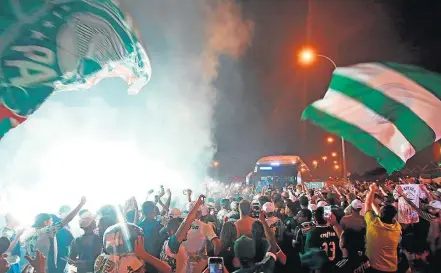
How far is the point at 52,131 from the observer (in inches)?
614

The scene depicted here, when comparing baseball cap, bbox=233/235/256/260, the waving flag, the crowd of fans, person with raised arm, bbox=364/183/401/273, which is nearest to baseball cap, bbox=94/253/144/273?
the crowd of fans

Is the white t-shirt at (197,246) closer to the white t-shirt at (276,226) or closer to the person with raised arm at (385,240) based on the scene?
the white t-shirt at (276,226)

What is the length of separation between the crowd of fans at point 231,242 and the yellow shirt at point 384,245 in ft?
0.05

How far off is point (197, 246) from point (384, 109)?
16.1ft

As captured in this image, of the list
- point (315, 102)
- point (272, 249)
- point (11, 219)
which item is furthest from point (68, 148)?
point (272, 249)

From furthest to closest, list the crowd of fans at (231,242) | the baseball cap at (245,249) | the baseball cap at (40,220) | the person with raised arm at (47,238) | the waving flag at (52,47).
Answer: the baseball cap at (40,220) → the person with raised arm at (47,238) → the waving flag at (52,47) → the baseball cap at (245,249) → the crowd of fans at (231,242)

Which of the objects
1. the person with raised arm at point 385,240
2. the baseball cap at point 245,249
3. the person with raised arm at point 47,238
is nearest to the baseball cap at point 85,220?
the person with raised arm at point 47,238

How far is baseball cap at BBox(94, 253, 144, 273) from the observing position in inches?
143

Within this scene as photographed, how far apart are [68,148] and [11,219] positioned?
9080 mm

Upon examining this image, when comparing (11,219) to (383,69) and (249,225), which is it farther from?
(383,69)

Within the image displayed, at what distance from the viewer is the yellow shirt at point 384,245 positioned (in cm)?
611

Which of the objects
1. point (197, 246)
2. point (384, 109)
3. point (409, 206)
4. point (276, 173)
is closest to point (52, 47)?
point (197, 246)

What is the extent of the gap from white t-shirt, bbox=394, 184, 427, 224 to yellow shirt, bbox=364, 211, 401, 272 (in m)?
1.59

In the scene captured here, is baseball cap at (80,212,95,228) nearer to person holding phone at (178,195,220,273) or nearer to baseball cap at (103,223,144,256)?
person holding phone at (178,195,220,273)
